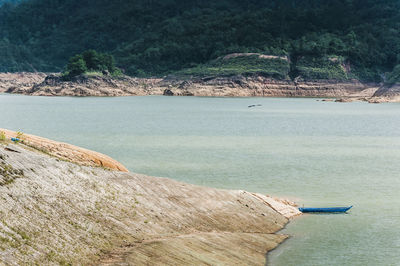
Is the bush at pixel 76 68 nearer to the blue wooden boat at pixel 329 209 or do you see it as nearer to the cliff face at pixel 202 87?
the cliff face at pixel 202 87

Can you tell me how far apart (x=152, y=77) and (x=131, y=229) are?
6985 inches

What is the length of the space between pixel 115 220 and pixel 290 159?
3079 cm

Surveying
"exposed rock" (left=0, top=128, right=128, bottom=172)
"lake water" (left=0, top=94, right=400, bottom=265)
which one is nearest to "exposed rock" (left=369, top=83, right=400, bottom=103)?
"lake water" (left=0, top=94, right=400, bottom=265)

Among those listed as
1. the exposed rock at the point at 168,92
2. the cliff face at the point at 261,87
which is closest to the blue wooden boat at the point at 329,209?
the cliff face at the point at 261,87

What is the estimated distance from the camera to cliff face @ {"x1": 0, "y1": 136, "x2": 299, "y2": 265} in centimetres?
1809

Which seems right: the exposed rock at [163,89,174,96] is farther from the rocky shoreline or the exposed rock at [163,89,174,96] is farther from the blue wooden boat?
the blue wooden boat

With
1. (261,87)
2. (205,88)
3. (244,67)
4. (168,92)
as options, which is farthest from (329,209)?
(244,67)

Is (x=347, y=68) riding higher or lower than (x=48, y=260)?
lower

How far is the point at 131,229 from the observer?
21016mm

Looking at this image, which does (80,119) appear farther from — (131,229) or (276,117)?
(131,229)

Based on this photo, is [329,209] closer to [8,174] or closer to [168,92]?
[8,174]

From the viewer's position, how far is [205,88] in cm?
17362

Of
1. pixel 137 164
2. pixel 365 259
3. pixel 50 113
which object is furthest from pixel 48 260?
pixel 50 113

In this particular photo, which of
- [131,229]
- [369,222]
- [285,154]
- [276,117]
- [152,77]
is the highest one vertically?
[131,229]
